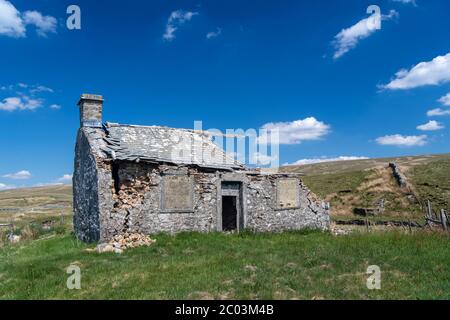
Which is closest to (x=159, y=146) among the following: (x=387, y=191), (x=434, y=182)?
(x=387, y=191)

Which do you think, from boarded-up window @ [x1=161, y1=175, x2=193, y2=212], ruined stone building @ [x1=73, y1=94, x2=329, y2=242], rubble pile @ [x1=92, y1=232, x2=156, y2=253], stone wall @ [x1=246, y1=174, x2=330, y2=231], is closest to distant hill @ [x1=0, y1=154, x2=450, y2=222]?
stone wall @ [x1=246, y1=174, x2=330, y2=231]

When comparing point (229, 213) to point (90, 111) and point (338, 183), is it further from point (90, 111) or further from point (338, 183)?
point (338, 183)

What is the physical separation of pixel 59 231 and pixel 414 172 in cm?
3262

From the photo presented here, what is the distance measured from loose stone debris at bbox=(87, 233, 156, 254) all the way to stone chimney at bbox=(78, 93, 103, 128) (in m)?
6.19

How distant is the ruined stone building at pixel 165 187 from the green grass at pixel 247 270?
6.25 ft

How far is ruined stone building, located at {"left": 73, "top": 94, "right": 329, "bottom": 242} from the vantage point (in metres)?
15.6

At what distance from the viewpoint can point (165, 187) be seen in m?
16.1

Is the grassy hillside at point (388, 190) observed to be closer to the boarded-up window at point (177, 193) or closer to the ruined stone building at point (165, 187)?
the ruined stone building at point (165, 187)

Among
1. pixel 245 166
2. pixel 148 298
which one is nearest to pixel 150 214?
pixel 245 166

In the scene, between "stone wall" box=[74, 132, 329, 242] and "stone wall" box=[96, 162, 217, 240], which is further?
"stone wall" box=[74, 132, 329, 242]

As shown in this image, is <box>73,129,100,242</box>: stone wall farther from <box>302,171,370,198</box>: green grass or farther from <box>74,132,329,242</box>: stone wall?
<box>302,171,370,198</box>: green grass

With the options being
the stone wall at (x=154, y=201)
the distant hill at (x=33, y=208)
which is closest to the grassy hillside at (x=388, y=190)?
the stone wall at (x=154, y=201)
